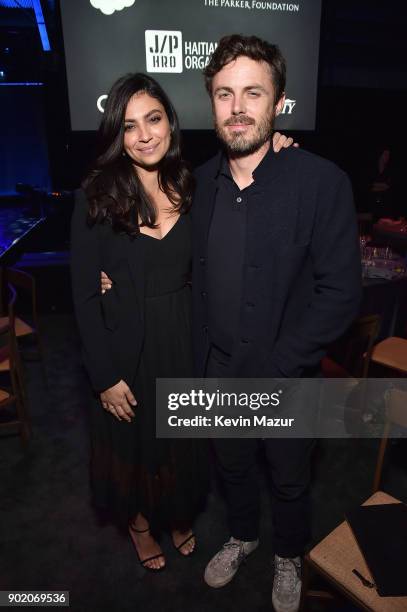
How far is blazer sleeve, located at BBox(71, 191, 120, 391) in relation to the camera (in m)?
1.57

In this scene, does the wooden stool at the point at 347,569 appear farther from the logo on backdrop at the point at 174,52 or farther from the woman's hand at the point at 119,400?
the logo on backdrop at the point at 174,52

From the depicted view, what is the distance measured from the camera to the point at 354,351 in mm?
2641

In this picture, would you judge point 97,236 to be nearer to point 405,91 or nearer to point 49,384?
point 49,384

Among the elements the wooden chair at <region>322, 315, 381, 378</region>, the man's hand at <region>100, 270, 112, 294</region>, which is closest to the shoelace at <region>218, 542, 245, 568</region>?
the wooden chair at <region>322, 315, 381, 378</region>

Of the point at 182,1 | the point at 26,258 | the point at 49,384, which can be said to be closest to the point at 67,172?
the point at 26,258

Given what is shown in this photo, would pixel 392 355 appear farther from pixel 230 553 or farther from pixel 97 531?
pixel 97 531

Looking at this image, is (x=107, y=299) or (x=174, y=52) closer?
(x=107, y=299)

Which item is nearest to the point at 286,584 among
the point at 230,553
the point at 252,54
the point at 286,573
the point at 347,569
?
the point at 286,573

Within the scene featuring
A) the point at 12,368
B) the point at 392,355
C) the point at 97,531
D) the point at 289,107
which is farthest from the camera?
the point at 289,107

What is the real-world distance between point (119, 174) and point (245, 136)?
47 centimetres

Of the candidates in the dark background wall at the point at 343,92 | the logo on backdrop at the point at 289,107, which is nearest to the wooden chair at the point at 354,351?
the logo on backdrop at the point at 289,107

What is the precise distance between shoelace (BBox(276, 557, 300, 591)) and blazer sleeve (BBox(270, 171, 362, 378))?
2.93 feet

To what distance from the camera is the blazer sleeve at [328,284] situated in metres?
1.45

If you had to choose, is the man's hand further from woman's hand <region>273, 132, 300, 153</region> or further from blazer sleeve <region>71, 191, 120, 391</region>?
woman's hand <region>273, 132, 300, 153</region>
